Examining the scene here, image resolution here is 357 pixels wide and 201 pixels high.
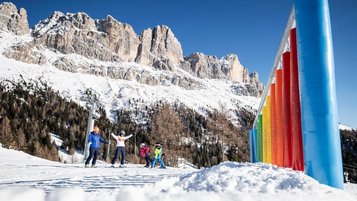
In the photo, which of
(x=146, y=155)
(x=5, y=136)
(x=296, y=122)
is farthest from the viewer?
(x=5, y=136)

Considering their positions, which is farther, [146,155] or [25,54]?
[25,54]

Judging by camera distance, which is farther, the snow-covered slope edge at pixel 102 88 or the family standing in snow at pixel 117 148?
the snow-covered slope edge at pixel 102 88

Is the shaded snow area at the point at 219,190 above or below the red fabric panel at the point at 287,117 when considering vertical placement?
below

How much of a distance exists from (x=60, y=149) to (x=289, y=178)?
7949cm

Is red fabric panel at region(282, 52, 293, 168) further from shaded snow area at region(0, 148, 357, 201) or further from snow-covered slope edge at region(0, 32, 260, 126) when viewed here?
snow-covered slope edge at region(0, 32, 260, 126)

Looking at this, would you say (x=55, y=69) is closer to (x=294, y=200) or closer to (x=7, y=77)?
(x=7, y=77)

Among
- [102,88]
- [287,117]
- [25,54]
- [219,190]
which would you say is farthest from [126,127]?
[219,190]

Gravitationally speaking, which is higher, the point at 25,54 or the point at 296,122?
the point at 25,54

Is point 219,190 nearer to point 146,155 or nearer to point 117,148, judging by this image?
point 117,148

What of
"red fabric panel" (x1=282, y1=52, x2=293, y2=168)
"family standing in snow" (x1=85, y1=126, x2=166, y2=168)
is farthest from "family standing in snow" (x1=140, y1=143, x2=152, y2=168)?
"red fabric panel" (x1=282, y1=52, x2=293, y2=168)

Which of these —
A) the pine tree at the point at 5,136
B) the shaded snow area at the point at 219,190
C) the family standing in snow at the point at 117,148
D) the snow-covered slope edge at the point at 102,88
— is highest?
the snow-covered slope edge at the point at 102,88

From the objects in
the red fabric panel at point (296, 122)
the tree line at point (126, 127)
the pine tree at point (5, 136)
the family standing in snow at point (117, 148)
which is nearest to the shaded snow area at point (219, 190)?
the red fabric panel at point (296, 122)

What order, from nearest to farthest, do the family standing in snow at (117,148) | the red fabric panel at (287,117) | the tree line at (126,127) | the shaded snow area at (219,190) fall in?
the shaded snow area at (219,190)
the red fabric panel at (287,117)
the family standing in snow at (117,148)
the tree line at (126,127)

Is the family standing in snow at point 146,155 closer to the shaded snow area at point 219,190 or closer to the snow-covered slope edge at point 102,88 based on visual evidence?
the shaded snow area at point 219,190
